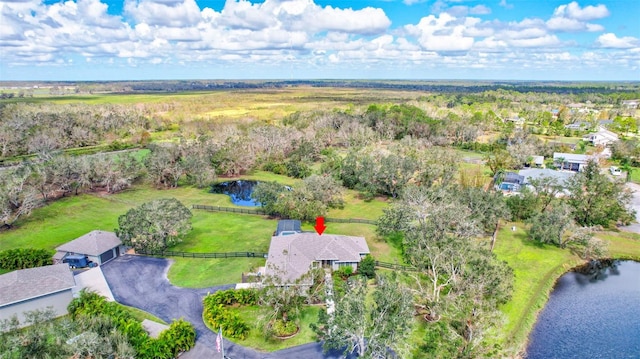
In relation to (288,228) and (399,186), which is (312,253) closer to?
(288,228)

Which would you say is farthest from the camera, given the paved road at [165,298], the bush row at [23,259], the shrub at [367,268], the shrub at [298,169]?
the shrub at [298,169]

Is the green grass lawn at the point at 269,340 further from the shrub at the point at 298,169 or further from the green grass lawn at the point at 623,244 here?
the shrub at the point at 298,169

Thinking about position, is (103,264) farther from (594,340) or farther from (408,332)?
(594,340)

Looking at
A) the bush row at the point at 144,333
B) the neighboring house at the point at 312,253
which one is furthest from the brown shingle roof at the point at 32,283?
the neighboring house at the point at 312,253

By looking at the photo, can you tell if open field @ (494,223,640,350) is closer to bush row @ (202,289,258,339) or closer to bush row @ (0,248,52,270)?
bush row @ (202,289,258,339)

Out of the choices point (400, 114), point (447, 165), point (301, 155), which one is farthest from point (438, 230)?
point (400, 114)
